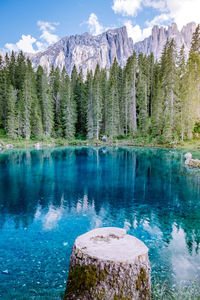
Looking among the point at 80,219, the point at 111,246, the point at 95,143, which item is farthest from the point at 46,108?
the point at 111,246

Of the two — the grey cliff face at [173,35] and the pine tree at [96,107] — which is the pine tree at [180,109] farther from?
the grey cliff face at [173,35]

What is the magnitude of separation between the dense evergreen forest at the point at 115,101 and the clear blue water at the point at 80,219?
77.4ft

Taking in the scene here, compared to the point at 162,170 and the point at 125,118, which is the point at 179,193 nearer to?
the point at 162,170

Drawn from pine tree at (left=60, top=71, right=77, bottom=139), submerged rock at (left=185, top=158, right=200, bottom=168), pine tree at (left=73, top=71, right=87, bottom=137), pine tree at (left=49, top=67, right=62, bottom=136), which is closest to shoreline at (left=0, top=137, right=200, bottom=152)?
pine tree at (left=60, top=71, right=77, bottom=139)

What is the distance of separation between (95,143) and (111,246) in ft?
141

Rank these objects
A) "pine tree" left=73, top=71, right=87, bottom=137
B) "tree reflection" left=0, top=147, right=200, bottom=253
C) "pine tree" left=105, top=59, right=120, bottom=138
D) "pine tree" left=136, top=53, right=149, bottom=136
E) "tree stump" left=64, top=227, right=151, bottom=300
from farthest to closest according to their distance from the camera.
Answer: "pine tree" left=73, top=71, right=87, bottom=137, "pine tree" left=105, top=59, right=120, bottom=138, "pine tree" left=136, top=53, right=149, bottom=136, "tree reflection" left=0, top=147, right=200, bottom=253, "tree stump" left=64, top=227, right=151, bottom=300

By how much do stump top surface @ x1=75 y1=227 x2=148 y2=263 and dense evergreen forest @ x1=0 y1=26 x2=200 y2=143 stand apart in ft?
116

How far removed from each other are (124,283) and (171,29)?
231140 mm

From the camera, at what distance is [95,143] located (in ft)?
153

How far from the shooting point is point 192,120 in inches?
1499

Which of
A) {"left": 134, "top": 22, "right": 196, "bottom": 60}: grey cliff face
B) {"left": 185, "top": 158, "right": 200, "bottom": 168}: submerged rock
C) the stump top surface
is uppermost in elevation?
{"left": 134, "top": 22, "right": 196, "bottom": 60}: grey cliff face

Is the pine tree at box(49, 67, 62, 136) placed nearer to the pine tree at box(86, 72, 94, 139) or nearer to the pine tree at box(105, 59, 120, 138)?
the pine tree at box(86, 72, 94, 139)

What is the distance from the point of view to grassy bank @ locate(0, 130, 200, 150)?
122 feet

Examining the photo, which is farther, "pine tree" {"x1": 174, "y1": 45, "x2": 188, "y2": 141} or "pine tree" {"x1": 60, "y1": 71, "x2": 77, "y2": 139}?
"pine tree" {"x1": 60, "y1": 71, "x2": 77, "y2": 139}
